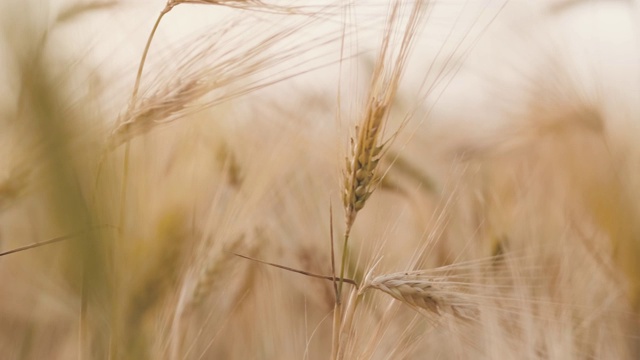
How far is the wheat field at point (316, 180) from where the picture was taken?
509 mm

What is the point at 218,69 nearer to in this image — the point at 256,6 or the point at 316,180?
the point at 256,6

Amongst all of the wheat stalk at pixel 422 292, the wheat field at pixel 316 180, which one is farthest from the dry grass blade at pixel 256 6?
the wheat stalk at pixel 422 292

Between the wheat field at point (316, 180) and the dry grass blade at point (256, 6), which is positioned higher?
the dry grass blade at point (256, 6)

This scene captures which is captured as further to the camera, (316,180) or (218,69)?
(316,180)

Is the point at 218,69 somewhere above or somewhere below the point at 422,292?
above

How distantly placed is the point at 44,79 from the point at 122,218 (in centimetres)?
12

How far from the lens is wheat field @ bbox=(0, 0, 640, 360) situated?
509mm

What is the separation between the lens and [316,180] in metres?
0.74

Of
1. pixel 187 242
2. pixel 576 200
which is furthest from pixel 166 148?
pixel 576 200

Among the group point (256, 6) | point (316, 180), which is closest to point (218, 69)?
point (256, 6)

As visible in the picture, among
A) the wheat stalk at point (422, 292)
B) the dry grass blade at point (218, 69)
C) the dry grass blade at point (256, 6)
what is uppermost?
the dry grass blade at point (256, 6)

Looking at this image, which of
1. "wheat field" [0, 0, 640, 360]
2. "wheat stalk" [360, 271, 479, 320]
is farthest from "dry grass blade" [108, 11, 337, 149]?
"wheat stalk" [360, 271, 479, 320]

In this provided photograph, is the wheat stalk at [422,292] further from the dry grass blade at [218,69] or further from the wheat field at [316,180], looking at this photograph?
the dry grass blade at [218,69]

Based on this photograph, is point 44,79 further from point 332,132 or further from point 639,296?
point 639,296
